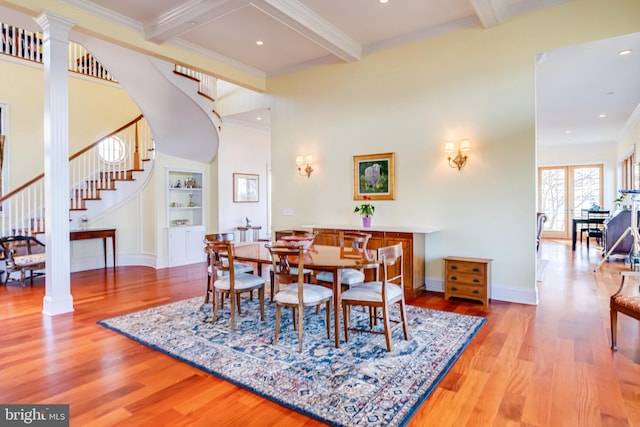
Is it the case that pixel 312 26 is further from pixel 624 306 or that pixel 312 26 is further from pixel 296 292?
pixel 624 306

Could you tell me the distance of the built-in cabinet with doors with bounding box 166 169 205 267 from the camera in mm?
7148

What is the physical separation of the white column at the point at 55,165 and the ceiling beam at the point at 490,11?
14.9 ft

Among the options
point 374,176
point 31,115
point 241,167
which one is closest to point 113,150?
point 31,115

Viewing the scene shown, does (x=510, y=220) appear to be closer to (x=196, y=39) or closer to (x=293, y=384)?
(x=293, y=384)

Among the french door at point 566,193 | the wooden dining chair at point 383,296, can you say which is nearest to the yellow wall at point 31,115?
the wooden dining chair at point 383,296

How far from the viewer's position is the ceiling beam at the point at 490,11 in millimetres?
→ 3965

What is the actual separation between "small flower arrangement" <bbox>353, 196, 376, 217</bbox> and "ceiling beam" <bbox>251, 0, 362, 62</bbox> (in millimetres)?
2154

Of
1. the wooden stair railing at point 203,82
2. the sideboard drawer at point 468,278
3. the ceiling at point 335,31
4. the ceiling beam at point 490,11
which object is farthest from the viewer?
the wooden stair railing at point 203,82

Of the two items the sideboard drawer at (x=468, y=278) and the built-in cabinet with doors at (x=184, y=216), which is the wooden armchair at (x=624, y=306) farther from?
the built-in cabinet with doors at (x=184, y=216)

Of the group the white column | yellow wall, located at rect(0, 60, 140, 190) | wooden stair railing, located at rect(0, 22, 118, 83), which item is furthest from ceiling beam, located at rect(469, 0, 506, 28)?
yellow wall, located at rect(0, 60, 140, 190)

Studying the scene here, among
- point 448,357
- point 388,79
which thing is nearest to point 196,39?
point 388,79

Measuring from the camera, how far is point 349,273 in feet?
12.5

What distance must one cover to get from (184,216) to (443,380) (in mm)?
6438

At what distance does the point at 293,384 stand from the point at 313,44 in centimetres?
466
